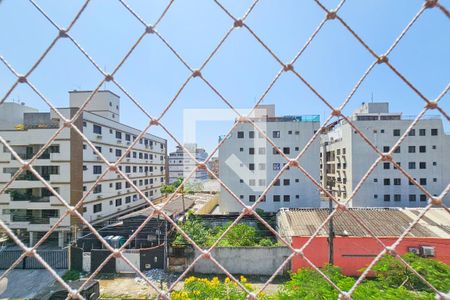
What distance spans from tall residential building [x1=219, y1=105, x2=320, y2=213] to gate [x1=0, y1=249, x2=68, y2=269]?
544cm

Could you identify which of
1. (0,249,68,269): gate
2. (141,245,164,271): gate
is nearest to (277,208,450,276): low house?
(141,245,164,271): gate

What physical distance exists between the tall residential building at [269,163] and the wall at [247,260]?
4.26m

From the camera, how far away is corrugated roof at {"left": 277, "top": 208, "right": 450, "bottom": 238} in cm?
532

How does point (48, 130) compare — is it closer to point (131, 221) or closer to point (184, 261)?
point (131, 221)

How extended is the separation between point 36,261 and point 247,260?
506 cm

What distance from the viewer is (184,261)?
17.2 feet

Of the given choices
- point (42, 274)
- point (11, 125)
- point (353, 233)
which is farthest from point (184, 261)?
point (11, 125)

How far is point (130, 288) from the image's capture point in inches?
181

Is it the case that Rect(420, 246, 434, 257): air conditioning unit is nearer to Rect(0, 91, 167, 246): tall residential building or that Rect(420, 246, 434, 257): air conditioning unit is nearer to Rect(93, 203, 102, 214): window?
Rect(0, 91, 167, 246): tall residential building

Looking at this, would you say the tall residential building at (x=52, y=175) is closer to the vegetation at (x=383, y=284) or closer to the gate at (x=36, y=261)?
the gate at (x=36, y=261)

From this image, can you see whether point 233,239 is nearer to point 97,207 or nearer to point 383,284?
point 383,284

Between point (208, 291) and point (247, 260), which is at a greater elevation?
point (208, 291)

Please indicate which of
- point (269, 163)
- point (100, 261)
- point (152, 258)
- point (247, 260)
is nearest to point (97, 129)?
point (100, 261)

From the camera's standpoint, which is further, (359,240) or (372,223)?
(372,223)
